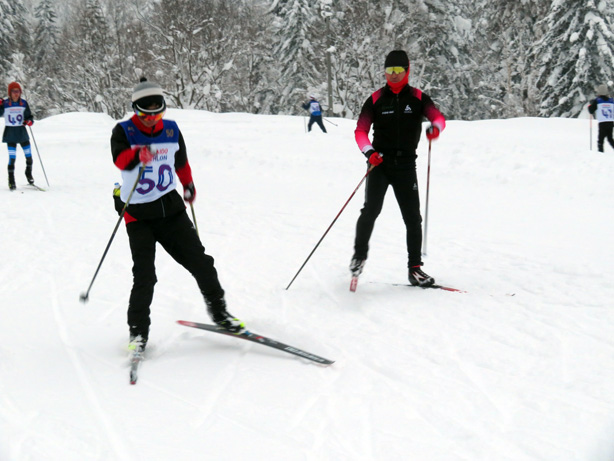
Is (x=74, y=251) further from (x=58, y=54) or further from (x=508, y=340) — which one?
(x=58, y=54)

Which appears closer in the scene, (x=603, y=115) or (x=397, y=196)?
(x=397, y=196)

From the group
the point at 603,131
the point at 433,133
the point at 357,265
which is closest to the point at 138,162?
the point at 357,265

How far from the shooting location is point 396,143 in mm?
4723

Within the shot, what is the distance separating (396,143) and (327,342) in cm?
190

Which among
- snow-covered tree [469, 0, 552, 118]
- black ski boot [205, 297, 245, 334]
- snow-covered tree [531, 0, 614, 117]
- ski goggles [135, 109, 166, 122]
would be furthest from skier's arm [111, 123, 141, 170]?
snow-covered tree [469, 0, 552, 118]

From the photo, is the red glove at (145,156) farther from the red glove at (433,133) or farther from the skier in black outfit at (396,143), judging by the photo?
the red glove at (433,133)

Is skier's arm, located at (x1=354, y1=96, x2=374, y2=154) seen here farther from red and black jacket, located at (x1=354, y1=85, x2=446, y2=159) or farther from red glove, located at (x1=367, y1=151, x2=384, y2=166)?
red glove, located at (x1=367, y1=151, x2=384, y2=166)

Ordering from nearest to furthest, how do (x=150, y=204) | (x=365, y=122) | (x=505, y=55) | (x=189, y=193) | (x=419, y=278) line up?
(x=150, y=204)
(x=189, y=193)
(x=365, y=122)
(x=419, y=278)
(x=505, y=55)

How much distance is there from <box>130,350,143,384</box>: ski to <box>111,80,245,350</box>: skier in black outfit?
7cm

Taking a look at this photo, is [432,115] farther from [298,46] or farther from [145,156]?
[298,46]

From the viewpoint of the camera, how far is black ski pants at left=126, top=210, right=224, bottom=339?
3639 millimetres

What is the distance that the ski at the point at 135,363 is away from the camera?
3.34m

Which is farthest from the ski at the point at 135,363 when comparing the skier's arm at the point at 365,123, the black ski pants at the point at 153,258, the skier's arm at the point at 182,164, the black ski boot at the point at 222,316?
the skier's arm at the point at 365,123

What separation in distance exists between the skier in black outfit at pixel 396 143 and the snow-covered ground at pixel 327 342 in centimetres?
47
